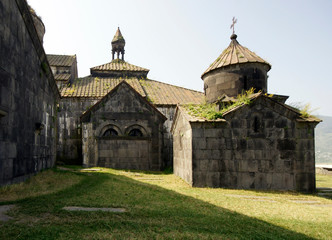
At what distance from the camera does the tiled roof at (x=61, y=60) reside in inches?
834

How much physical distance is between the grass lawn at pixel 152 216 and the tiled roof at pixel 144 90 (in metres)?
11.7

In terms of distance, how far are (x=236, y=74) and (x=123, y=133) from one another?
24.7ft

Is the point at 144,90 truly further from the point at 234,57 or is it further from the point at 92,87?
the point at 234,57

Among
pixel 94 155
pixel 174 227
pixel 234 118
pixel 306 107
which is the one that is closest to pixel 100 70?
pixel 94 155

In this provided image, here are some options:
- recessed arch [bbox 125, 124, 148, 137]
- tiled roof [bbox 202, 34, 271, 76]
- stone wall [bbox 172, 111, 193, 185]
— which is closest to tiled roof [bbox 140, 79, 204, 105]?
recessed arch [bbox 125, 124, 148, 137]

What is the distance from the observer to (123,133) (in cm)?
1485

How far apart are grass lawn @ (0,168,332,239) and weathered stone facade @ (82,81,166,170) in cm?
650

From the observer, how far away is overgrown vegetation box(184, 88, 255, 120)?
9636mm

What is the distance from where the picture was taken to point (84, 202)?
Answer: 566cm

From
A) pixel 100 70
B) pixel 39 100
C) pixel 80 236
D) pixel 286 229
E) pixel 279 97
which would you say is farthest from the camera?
pixel 100 70

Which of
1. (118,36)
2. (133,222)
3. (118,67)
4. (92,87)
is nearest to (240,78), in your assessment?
(133,222)

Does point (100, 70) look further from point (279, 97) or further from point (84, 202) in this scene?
point (84, 202)

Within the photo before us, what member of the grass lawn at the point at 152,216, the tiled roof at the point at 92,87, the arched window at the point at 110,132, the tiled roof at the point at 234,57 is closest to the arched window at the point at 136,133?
the arched window at the point at 110,132

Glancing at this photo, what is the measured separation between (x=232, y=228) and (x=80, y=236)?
2.71 m
